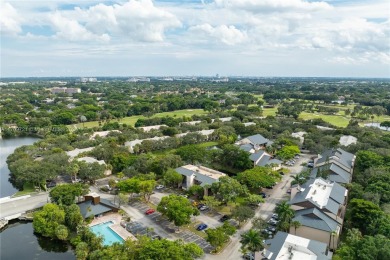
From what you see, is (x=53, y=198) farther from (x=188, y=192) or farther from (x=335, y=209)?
(x=335, y=209)

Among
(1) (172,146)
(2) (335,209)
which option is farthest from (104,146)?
(2) (335,209)

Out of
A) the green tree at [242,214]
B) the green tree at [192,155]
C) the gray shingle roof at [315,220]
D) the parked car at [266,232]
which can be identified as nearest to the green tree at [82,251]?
the green tree at [242,214]

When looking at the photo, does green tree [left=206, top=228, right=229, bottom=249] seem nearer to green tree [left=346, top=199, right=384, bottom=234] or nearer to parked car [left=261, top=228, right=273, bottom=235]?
parked car [left=261, top=228, right=273, bottom=235]

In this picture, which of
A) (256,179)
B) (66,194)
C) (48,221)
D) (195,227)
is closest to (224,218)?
(195,227)

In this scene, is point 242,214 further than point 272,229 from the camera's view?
No

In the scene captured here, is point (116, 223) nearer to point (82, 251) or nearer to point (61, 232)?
point (61, 232)

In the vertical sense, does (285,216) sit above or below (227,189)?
below
